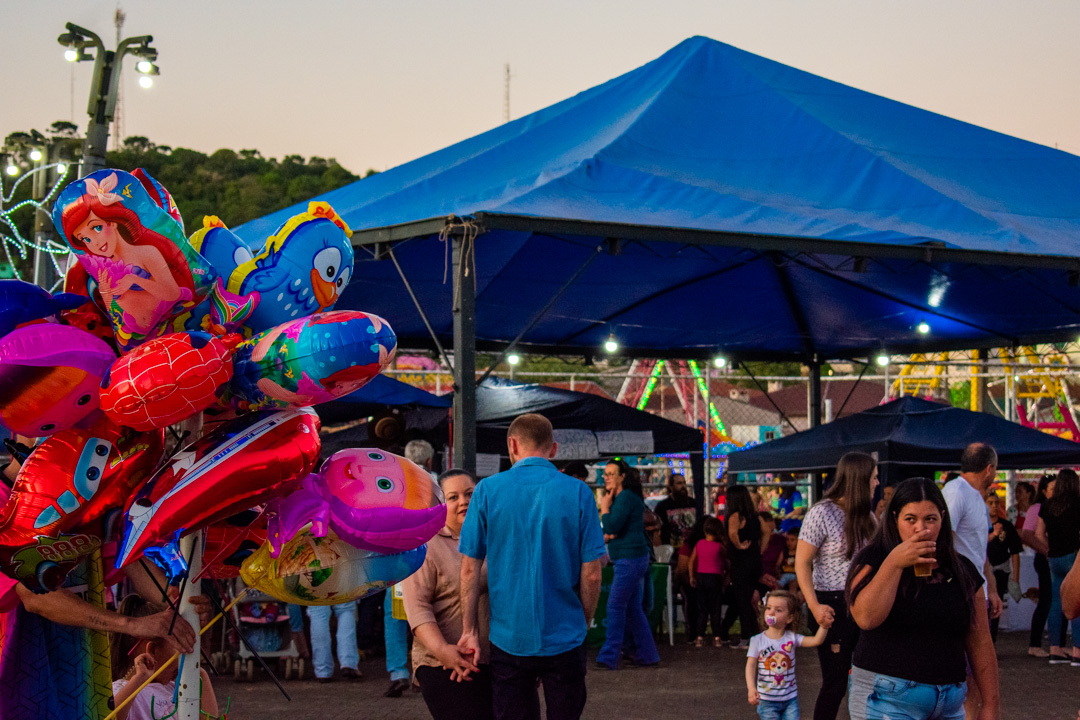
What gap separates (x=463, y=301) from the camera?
25.2 ft

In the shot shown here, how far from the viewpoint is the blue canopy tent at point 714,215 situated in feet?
27.6

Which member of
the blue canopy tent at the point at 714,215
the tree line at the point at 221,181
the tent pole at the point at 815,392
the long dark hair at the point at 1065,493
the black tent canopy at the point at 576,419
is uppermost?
the tree line at the point at 221,181

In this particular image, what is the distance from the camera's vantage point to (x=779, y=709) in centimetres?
596

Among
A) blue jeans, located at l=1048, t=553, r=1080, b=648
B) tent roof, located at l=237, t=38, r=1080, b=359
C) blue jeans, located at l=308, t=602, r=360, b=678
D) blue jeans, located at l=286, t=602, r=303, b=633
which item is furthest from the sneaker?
blue jeans, located at l=1048, t=553, r=1080, b=648

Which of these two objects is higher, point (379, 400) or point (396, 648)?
point (379, 400)

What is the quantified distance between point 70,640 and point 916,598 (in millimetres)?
2890

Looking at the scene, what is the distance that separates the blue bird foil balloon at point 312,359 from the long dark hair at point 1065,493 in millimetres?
8408

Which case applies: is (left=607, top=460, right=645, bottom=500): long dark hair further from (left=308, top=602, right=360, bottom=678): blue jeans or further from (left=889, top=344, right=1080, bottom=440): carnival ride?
(left=889, top=344, right=1080, bottom=440): carnival ride

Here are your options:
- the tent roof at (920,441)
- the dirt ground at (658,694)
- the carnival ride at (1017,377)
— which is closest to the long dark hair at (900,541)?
the dirt ground at (658,694)

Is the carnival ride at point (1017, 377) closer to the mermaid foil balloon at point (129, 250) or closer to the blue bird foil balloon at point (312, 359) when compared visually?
the blue bird foil balloon at point (312, 359)

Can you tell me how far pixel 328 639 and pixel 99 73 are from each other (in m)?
5.34

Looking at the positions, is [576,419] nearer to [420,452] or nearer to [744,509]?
[744,509]

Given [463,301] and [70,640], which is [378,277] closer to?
[463,301]

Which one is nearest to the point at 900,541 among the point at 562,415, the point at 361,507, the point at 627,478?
the point at 361,507
